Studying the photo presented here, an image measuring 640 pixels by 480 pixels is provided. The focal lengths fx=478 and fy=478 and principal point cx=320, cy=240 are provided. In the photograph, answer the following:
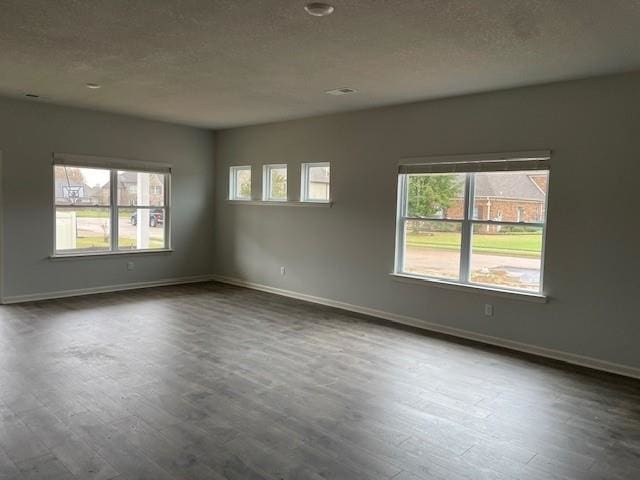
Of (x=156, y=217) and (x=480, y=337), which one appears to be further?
(x=156, y=217)

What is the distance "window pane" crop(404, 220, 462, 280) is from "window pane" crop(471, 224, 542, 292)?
0.22 metres

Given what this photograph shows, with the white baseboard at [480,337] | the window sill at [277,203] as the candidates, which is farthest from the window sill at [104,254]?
the white baseboard at [480,337]

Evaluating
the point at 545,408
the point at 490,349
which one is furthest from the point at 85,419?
the point at 490,349

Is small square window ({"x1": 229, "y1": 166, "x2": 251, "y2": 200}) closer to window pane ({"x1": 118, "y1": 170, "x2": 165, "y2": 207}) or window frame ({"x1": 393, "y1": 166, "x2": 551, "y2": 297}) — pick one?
window pane ({"x1": 118, "y1": 170, "x2": 165, "y2": 207})

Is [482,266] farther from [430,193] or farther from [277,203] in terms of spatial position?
[277,203]

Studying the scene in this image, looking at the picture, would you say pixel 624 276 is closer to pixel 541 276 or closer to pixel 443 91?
pixel 541 276

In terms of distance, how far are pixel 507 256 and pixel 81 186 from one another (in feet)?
18.3

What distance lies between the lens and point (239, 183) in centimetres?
795

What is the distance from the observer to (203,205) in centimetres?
809

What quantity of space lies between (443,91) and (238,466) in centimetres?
392

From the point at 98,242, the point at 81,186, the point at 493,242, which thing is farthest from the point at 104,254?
the point at 493,242

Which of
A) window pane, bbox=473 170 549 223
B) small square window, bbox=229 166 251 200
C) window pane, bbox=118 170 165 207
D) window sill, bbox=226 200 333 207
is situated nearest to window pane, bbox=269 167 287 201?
window sill, bbox=226 200 333 207

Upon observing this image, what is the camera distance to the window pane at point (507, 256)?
4.63 metres

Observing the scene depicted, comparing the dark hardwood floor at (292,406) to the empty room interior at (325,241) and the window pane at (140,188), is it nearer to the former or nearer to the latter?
the empty room interior at (325,241)
